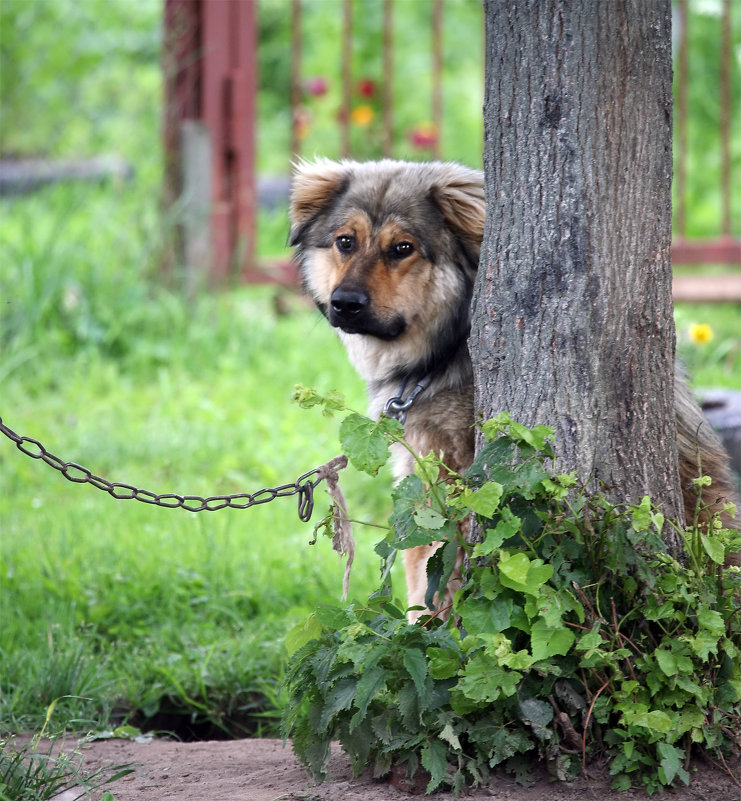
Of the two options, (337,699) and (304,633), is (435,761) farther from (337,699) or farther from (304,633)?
(304,633)

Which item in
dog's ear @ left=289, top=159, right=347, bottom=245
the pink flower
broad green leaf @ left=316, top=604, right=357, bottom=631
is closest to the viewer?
broad green leaf @ left=316, top=604, right=357, bottom=631

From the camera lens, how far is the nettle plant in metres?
2.06

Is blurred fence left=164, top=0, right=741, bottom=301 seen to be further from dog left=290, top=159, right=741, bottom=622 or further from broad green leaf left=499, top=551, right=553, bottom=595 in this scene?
broad green leaf left=499, top=551, right=553, bottom=595

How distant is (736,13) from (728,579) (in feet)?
38.2

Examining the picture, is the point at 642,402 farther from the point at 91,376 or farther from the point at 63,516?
the point at 91,376

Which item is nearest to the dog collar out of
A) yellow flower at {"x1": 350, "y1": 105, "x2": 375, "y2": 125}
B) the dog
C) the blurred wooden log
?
the dog

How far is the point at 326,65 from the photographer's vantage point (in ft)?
38.6

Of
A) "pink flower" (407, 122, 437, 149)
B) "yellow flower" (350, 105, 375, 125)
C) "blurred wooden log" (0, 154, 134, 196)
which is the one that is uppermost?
"yellow flower" (350, 105, 375, 125)

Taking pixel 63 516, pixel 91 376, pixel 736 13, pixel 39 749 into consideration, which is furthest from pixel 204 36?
pixel 736 13

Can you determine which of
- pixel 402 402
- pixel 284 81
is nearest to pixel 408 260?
pixel 402 402

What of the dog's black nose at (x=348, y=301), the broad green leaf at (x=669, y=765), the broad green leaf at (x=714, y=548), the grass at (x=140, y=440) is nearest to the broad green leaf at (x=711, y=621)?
the broad green leaf at (x=714, y=548)

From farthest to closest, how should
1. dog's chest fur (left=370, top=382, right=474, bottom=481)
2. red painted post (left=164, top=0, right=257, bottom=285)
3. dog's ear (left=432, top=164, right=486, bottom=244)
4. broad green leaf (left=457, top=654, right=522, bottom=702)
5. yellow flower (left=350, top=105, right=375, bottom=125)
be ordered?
yellow flower (left=350, top=105, right=375, bottom=125) < red painted post (left=164, top=0, right=257, bottom=285) < dog's ear (left=432, top=164, right=486, bottom=244) < dog's chest fur (left=370, top=382, right=474, bottom=481) < broad green leaf (left=457, top=654, right=522, bottom=702)

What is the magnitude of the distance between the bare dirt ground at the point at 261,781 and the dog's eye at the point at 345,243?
1.66 meters

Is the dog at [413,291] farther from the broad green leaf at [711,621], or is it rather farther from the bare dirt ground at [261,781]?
the broad green leaf at [711,621]
